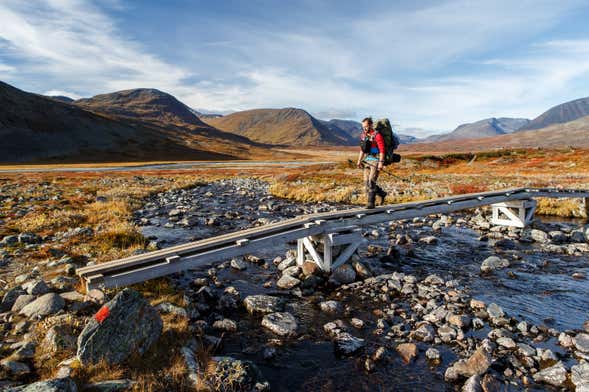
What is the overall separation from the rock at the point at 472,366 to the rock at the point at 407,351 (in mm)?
714

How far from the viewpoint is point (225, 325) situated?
26.1 feet

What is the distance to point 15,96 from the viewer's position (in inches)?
5340

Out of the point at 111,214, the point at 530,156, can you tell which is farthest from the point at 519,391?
the point at 530,156

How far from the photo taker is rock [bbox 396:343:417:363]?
692cm

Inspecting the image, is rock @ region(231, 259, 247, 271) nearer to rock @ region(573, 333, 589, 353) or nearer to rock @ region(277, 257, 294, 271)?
rock @ region(277, 257, 294, 271)

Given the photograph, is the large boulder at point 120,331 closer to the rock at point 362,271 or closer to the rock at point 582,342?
the rock at point 362,271

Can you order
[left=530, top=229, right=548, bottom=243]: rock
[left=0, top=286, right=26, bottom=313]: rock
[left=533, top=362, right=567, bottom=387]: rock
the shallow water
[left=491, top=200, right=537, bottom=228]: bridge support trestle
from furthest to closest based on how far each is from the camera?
1. [left=491, top=200, right=537, bottom=228]: bridge support trestle
2. [left=530, top=229, right=548, bottom=243]: rock
3. [left=0, top=286, right=26, bottom=313]: rock
4. the shallow water
5. [left=533, top=362, right=567, bottom=387]: rock

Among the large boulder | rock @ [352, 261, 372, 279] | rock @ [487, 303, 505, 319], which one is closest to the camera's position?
the large boulder

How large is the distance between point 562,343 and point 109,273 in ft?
A: 31.8

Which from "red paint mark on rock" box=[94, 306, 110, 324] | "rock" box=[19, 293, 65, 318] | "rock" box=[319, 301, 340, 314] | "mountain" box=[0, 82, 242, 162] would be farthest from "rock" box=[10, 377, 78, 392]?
"mountain" box=[0, 82, 242, 162]

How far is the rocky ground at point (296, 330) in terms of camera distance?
18.4 feet

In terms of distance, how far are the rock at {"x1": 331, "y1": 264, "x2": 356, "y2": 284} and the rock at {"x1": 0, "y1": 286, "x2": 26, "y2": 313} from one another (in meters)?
8.02

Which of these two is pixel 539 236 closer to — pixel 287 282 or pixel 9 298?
pixel 287 282

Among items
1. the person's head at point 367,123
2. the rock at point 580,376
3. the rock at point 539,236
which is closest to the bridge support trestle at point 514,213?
the rock at point 539,236
